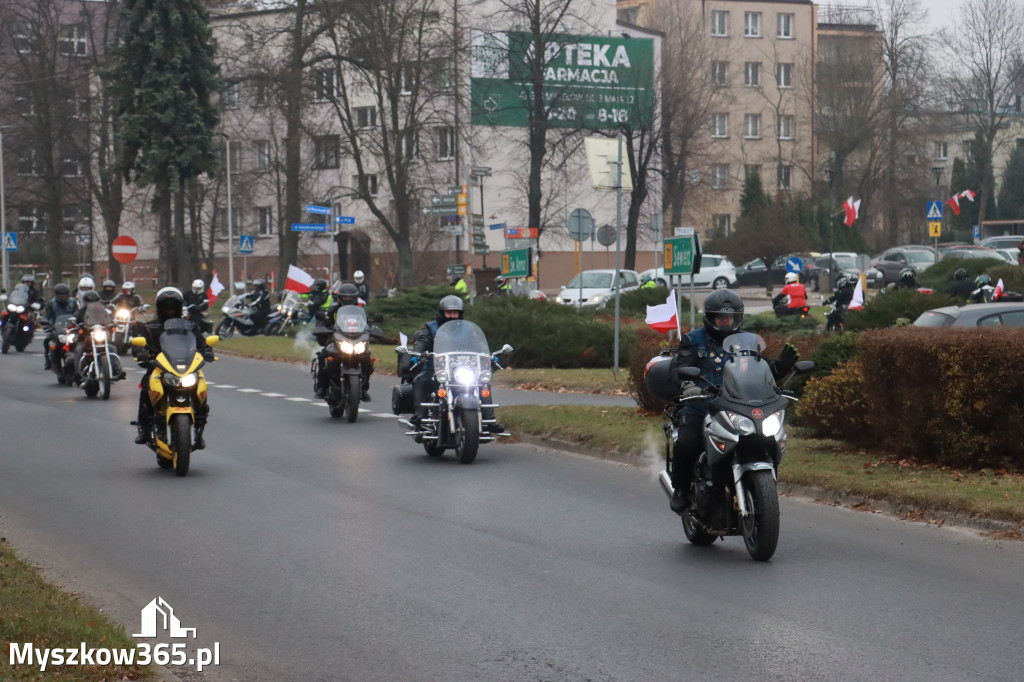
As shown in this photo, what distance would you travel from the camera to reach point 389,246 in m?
70.1

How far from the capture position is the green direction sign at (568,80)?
5319 cm

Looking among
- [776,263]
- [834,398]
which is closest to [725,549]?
[834,398]

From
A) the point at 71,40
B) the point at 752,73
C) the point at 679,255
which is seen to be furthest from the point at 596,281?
the point at 752,73

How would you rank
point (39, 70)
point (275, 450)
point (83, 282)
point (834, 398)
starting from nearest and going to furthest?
1. point (834, 398)
2. point (275, 450)
3. point (83, 282)
4. point (39, 70)

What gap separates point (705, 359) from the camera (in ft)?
29.1

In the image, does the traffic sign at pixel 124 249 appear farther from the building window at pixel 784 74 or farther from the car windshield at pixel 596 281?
the building window at pixel 784 74

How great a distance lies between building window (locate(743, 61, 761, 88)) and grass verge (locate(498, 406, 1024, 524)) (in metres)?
76.8

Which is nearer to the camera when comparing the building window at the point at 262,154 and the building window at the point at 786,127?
the building window at the point at 262,154

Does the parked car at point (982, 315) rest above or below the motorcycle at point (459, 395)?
above

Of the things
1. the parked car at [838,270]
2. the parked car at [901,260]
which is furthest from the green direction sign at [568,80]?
the parked car at [901,260]

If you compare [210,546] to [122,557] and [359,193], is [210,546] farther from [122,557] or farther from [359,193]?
[359,193]

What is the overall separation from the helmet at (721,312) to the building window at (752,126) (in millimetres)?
83538

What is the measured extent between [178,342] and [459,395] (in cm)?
261

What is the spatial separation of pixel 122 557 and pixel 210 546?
582 millimetres
